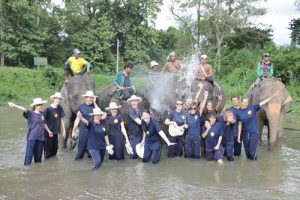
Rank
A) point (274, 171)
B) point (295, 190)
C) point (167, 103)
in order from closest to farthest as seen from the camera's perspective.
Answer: point (295, 190) < point (274, 171) < point (167, 103)

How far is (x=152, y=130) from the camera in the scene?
32.3 feet

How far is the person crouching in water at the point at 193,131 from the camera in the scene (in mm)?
10336

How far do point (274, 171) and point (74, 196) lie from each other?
409 centimetres

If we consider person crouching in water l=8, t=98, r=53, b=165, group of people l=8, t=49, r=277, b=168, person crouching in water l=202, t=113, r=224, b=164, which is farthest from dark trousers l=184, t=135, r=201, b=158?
person crouching in water l=8, t=98, r=53, b=165

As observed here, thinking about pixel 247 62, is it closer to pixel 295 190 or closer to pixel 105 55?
pixel 105 55

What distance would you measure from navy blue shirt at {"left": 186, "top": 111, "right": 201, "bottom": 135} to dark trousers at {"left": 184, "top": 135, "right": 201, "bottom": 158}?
0.11m

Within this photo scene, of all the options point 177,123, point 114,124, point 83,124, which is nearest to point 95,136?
point 83,124

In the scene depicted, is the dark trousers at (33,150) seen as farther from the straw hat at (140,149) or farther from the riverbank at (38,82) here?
the riverbank at (38,82)

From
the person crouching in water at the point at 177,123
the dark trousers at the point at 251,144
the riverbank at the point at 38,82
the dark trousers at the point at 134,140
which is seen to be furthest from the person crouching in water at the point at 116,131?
the riverbank at the point at 38,82

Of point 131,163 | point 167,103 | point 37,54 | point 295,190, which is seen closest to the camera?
point 295,190

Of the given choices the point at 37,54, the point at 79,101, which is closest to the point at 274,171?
the point at 79,101

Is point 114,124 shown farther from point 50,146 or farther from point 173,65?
point 173,65

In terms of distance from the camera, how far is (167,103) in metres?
13.4

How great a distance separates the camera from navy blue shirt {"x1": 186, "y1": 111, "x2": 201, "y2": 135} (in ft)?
33.9
